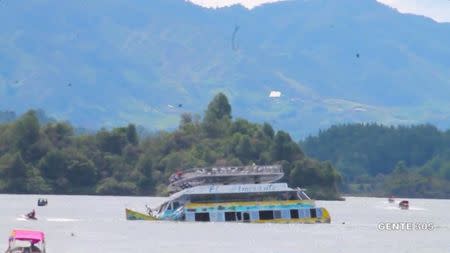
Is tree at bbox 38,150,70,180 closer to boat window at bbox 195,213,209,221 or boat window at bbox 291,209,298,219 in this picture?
boat window at bbox 195,213,209,221

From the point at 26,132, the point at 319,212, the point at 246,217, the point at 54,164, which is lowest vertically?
the point at 246,217

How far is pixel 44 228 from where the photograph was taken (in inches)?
4016

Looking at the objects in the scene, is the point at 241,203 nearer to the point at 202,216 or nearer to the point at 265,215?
the point at 265,215

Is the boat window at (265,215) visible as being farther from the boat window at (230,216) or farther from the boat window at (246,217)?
the boat window at (230,216)

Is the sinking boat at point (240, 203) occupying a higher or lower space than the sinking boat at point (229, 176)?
lower

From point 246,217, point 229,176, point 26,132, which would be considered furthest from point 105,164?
point 246,217

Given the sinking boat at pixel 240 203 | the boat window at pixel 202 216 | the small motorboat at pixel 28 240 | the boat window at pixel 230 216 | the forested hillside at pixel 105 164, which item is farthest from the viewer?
the forested hillside at pixel 105 164

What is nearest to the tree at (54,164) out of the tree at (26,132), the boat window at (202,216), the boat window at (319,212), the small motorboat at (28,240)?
the tree at (26,132)

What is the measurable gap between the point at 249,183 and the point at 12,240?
35440 millimetres

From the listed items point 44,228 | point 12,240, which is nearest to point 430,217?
point 44,228

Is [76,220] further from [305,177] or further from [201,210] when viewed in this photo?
[305,177]

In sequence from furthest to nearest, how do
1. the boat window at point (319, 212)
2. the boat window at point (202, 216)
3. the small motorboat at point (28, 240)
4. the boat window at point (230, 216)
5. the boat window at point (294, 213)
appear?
the boat window at point (319, 212)
the boat window at point (202, 216)
the boat window at point (294, 213)
the boat window at point (230, 216)
the small motorboat at point (28, 240)

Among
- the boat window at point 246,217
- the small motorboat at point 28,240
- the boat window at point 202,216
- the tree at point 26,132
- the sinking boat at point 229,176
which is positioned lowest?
the small motorboat at point 28,240

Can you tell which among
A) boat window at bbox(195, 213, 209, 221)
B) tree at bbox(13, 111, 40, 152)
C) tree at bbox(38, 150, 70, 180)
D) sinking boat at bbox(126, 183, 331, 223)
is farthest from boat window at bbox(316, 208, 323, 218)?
tree at bbox(13, 111, 40, 152)
